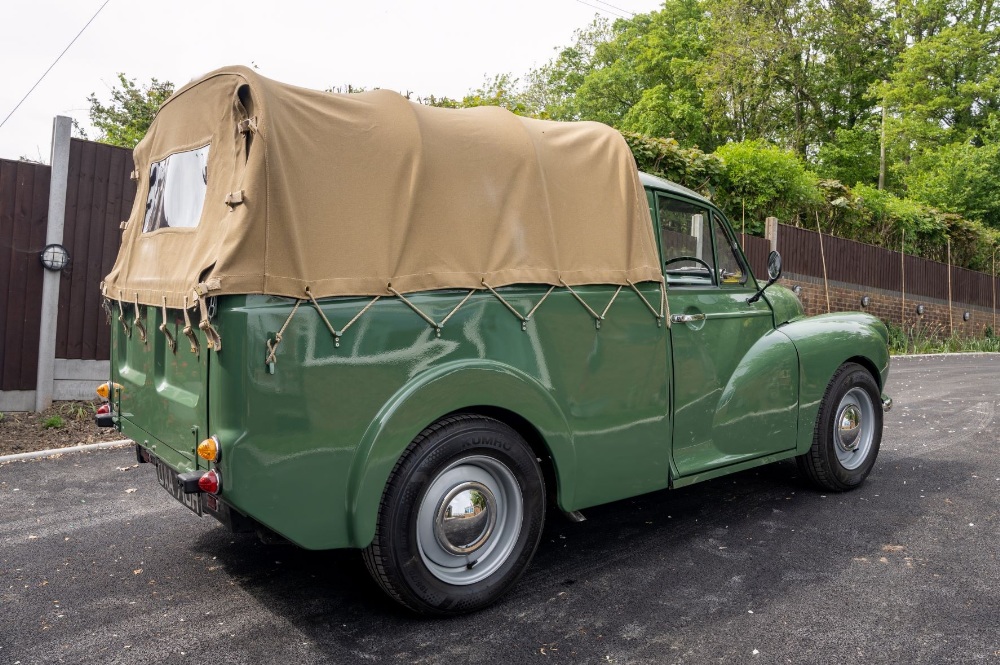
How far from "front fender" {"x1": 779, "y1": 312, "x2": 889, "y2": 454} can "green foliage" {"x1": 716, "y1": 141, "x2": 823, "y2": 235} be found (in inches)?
419

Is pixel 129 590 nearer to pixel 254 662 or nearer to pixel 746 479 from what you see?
pixel 254 662

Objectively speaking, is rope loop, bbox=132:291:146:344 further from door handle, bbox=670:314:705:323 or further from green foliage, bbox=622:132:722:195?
green foliage, bbox=622:132:722:195

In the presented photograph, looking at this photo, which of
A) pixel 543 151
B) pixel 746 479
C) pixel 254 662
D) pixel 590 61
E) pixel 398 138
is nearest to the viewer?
pixel 254 662

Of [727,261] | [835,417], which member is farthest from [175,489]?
[835,417]

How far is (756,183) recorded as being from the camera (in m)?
15.9

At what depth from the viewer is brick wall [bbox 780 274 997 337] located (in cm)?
1617

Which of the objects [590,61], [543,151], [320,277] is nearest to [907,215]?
[543,151]

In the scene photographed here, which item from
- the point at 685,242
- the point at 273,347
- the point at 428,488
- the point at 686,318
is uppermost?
the point at 685,242

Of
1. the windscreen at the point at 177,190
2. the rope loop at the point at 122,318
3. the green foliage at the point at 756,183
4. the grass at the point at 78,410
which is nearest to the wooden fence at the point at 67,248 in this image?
the grass at the point at 78,410

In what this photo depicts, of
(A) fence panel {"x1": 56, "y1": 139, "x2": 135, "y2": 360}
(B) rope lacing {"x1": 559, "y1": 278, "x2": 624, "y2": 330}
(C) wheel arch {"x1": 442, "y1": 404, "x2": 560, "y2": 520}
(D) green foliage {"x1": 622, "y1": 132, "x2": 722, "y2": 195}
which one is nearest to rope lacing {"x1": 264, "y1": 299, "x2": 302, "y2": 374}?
(C) wheel arch {"x1": 442, "y1": 404, "x2": 560, "y2": 520}

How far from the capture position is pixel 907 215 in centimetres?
1997

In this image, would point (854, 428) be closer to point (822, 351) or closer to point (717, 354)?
point (822, 351)

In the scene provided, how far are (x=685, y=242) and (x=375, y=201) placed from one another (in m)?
2.11

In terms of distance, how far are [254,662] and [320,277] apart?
60.3 inches
